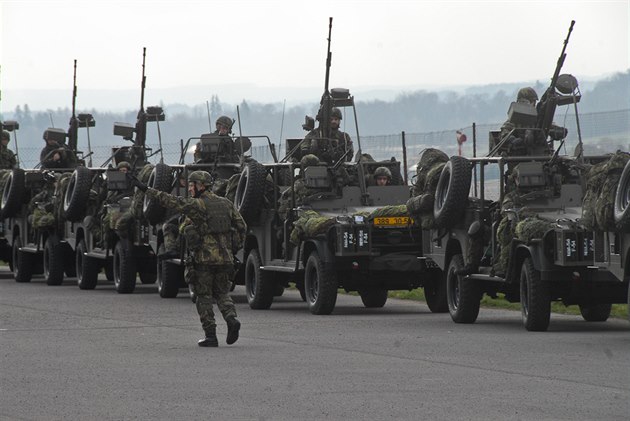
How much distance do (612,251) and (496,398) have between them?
604 centimetres

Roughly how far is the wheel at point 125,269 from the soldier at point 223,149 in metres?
2.05

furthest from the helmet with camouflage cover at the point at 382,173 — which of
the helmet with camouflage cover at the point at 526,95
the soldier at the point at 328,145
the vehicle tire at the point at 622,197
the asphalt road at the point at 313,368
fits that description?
the vehicle tire at the point at 622,197

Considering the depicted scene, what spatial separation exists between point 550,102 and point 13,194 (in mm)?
14443

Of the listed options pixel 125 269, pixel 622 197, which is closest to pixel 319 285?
pixel 622 197

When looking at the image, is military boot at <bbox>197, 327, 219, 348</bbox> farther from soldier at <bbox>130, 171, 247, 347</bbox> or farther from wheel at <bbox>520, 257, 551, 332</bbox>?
wheel at <bbox>520, 257, 551, 332</bbox>

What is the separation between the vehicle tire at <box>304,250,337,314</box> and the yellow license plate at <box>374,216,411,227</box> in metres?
1.01

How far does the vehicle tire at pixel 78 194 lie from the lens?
31109mm

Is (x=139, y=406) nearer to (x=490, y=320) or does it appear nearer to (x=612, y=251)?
(x=612, y=251)

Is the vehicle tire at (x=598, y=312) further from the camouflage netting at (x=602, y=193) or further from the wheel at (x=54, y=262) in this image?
the wheel at (x=54, y=262)

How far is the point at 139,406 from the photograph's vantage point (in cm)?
1252

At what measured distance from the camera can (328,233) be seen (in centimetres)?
2291

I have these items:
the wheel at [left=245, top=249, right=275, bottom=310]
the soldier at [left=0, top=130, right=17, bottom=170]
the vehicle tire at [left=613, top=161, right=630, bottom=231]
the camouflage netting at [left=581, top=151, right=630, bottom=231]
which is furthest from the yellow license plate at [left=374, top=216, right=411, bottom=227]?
the soldier at [left=0, top=130, right=17, bottom=170]

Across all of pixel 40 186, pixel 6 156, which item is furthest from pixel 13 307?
pixel 6 156

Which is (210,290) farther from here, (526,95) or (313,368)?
(526,95)
